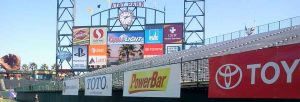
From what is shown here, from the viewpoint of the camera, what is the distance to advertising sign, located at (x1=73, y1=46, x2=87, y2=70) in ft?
185

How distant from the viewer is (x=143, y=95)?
19703 millimetres

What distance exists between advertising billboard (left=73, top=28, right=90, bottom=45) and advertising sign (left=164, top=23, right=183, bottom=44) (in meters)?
9.64

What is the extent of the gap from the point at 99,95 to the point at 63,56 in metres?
33.7

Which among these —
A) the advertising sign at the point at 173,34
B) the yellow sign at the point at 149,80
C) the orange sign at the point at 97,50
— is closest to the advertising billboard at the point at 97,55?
the orange sign at the point at 97,50

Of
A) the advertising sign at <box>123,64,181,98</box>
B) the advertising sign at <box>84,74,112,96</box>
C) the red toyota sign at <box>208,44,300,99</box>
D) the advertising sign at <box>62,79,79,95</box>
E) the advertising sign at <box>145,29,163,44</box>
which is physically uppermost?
the advertising sign at <box>145,29,163,44</box>

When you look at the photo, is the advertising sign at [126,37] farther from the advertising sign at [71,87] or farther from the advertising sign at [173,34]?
the advertising sign at [71,87]

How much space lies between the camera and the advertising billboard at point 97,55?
55469 millimetres

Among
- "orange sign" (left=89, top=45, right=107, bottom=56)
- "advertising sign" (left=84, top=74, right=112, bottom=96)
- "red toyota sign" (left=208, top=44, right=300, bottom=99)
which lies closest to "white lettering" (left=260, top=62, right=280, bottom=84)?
"red toyota sign" (left=208, top=44, right=300, bottom=99)

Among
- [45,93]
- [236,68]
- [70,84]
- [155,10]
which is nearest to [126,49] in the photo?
[155,10]

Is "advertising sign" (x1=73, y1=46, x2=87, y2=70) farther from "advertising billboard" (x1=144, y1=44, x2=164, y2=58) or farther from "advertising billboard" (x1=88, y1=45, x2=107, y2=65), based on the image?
"advertising billboard" (x1=144, y1=44, x2=164, y2=58)

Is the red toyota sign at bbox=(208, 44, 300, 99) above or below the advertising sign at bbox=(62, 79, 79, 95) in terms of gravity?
above

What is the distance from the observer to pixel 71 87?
111 feet

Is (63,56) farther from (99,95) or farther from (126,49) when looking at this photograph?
(99,95)

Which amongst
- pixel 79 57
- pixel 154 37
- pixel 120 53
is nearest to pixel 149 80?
pixel 154 37
